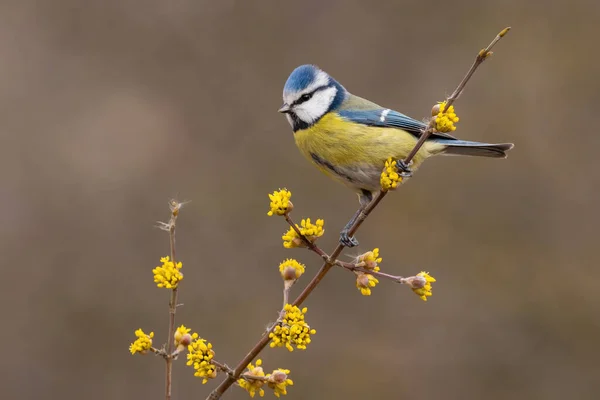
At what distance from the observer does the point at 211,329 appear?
16.6ft

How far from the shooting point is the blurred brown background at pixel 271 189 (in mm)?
5082

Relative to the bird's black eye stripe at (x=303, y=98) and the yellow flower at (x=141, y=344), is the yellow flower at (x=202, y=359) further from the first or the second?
the bird's black eye stripe at (x=303, y=98)

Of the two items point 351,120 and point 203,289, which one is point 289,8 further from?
point 351,120

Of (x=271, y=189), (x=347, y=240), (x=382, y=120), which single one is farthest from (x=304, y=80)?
(x=271, y=189)

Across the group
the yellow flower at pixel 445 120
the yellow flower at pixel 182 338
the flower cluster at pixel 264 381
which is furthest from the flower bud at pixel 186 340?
the yellow flower at pixel 445 120

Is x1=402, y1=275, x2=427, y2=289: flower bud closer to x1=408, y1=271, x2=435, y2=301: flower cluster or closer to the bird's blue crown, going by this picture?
x1=408, y1=271, x2=435, y2=301: flower cluster

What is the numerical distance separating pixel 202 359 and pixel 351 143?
4.67ft

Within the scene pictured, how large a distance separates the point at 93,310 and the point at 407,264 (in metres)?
2.31

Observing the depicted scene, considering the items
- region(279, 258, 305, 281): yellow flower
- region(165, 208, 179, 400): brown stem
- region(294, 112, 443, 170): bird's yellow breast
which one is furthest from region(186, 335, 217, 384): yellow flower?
region(294, 112, 443, 170): bird's yellow breast

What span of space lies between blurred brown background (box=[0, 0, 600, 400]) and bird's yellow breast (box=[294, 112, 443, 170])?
2097 millimetres

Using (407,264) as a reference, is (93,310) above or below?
below

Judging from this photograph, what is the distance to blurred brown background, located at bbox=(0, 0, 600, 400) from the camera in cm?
508

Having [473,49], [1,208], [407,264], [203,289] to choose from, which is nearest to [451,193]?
[407,264]

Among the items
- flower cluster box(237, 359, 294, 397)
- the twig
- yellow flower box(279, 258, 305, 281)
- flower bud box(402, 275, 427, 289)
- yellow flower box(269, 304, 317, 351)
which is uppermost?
the twig
